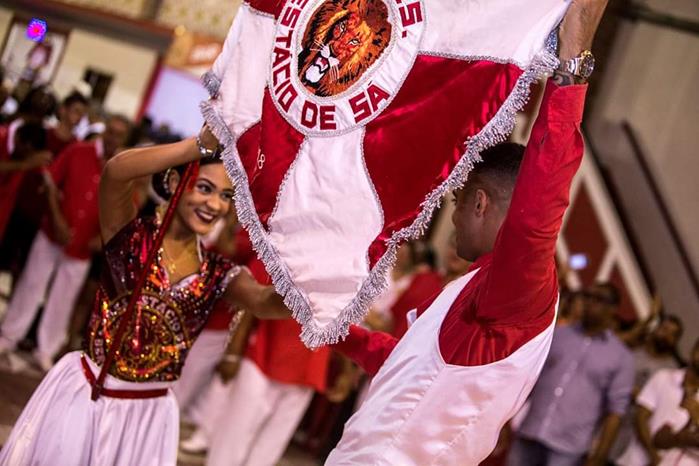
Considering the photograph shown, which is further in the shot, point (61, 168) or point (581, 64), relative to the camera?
point (61, 168)

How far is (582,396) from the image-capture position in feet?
22.6

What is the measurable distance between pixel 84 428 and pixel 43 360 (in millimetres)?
4290

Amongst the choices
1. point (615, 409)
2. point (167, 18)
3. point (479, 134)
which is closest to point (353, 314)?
point (479, 134)

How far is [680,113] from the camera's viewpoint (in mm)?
11117

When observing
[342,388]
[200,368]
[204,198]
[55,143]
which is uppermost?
[204,198]

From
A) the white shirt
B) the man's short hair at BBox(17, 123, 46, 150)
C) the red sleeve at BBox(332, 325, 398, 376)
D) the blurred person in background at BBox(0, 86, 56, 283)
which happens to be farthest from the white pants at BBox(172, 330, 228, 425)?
the red sleeve at BBox(332, 325, 398, 376)

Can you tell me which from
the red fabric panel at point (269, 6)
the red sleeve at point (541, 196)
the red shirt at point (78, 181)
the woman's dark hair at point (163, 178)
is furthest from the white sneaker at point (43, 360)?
the red sleeve at point (541, 196)

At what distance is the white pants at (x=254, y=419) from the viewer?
19.4 ft

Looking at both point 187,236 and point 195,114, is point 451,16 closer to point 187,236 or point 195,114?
point 187,236

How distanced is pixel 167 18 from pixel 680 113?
786cm

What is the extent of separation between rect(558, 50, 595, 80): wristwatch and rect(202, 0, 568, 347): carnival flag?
0.15 ft

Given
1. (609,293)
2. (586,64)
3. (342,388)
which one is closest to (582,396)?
(609,293)

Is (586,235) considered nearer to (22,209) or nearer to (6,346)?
(22,209)

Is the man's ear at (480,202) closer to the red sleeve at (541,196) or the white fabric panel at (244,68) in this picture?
the red sleeve at (541,196)
